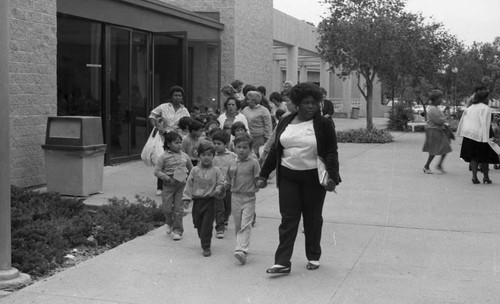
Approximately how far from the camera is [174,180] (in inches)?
312

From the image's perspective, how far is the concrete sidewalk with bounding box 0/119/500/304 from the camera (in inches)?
232

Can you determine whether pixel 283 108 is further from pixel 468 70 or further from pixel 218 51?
pixel 468 70

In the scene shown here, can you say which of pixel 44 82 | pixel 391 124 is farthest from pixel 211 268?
pixel 391 124

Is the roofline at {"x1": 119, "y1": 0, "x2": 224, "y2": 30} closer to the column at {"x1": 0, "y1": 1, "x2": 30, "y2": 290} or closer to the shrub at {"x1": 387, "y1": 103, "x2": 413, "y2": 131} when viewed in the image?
the column at {"x1": 0, "y1": 1, "x2": 30, "y2": 290}

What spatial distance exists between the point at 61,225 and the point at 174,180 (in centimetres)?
142

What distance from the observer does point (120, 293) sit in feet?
19.5

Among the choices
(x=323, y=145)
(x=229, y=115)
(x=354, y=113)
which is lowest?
(x=354, y=113)

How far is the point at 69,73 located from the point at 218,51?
771cm

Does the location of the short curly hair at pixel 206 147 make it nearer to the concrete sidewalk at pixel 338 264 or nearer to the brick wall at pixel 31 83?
the concrete sidewalk at pixel 338 264

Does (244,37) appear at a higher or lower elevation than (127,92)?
higher

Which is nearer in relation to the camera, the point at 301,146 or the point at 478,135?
the point at 301,146

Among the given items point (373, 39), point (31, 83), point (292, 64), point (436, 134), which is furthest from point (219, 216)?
point (292, 64)

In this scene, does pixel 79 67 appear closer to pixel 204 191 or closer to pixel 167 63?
pixel 167 63

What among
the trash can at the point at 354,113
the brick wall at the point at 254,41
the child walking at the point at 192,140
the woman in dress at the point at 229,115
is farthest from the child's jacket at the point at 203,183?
the trash can at the point at 354,113
